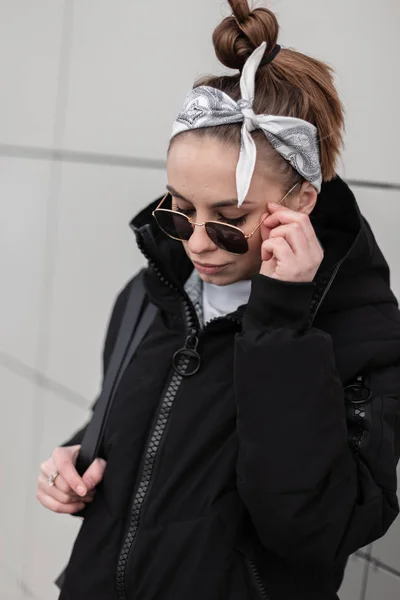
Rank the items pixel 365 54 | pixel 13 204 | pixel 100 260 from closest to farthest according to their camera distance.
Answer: pixel 365 54, pixel 100 260, pixel 13 204

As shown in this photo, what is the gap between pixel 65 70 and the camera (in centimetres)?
269

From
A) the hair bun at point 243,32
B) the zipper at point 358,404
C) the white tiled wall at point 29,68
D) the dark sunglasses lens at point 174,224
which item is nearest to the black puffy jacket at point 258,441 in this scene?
the zipper at point 358,404

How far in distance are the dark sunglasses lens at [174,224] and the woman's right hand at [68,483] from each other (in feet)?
1.68

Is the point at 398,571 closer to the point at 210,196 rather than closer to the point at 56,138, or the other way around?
the point at 210,196

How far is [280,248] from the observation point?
1101 mm

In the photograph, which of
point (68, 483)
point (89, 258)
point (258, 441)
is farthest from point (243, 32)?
point (89, 258)

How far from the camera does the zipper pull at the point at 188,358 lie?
50.1 inches

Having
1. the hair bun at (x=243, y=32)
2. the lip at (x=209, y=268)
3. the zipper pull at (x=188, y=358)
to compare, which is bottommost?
the zipper pull at (x=188, y=358)

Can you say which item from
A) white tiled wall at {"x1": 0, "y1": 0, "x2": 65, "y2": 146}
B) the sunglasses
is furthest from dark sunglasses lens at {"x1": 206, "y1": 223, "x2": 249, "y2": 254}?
white tiled wall at {"x1": 0, "y1": 0, "x2": 65, "y2": 146}

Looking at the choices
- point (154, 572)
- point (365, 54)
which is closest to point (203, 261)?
point (154, 572)

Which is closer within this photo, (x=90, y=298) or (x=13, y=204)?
(x=90, y=298)

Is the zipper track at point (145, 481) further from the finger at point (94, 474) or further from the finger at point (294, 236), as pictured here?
the finger at point (294, 236)

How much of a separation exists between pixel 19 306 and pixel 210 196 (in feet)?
7.17

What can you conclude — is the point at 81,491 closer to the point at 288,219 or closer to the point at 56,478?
the point at 56,478
